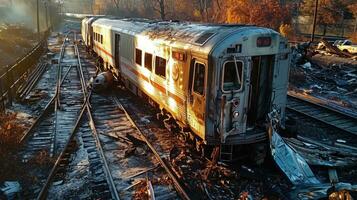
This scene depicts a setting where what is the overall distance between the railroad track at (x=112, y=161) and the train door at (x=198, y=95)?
1.44m

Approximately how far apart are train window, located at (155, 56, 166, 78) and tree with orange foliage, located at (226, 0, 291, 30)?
35164 mm

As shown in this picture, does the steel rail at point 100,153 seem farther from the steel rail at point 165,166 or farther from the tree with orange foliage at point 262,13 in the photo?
the tree with orange foliage at point 262,13

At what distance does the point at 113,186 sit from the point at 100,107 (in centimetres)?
767

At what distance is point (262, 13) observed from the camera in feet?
146

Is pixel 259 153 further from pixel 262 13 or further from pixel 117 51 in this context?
pixel 262 13

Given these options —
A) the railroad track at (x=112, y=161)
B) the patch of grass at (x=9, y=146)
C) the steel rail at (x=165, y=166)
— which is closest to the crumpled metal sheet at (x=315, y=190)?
the steel rail at (x=165, y=166)

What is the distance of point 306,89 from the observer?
19.6 m

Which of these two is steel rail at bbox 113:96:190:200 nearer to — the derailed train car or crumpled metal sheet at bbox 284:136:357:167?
the derailed train car

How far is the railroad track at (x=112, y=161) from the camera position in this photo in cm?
843

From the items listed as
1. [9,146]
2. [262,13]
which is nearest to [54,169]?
[9,146]

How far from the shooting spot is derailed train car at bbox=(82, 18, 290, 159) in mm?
8508

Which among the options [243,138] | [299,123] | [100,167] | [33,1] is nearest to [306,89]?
[299,123]

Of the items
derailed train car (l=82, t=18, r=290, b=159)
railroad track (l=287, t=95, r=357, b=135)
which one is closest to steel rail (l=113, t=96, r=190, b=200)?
derailed train car (l=82, t=18, r=290, b=159)

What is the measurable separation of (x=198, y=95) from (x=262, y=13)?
38.6 metres
